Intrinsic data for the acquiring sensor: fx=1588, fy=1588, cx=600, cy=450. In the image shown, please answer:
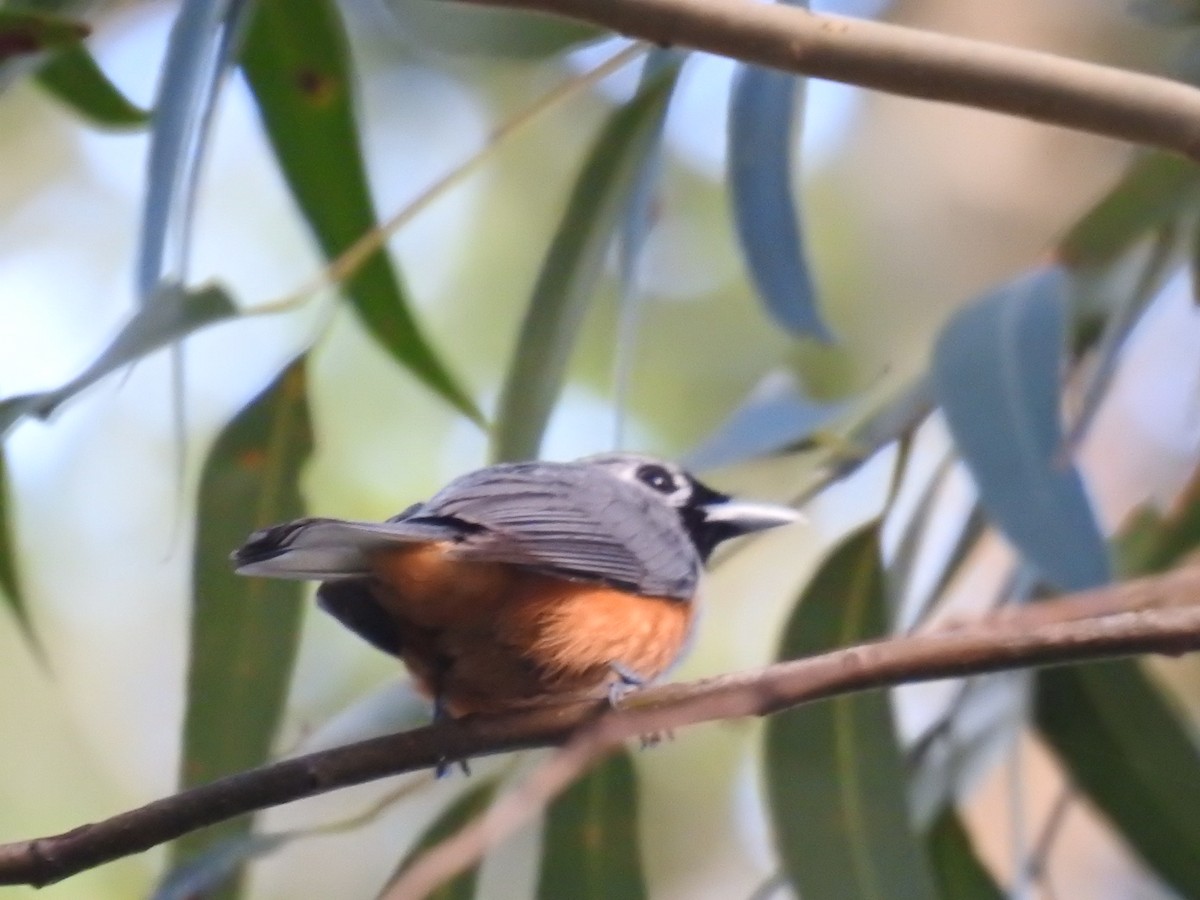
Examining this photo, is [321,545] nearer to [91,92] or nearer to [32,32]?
[32,32]

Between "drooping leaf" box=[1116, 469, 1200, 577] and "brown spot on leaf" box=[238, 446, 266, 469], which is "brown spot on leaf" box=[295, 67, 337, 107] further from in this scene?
"drooping leaf" box=[1116, 469, 1200, 577]

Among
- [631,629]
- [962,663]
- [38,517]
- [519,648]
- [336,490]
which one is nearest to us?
[962,663]

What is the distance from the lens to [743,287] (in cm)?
644

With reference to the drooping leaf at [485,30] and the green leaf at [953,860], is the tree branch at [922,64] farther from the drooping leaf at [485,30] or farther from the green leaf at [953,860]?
the green leaf at [953,860]

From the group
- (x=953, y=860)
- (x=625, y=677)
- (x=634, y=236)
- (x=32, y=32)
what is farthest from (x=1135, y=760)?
(x=32, y=32)

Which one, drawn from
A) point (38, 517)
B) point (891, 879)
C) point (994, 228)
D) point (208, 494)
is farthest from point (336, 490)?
point (891, 879)

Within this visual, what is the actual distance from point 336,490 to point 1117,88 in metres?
4.22

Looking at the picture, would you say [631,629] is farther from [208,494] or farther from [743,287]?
[743,287]

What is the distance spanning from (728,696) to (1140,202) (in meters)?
1.31

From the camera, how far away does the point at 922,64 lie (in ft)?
5.20

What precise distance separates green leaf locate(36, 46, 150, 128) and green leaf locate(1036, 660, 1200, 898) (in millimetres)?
1664

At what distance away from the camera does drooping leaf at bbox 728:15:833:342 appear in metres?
2.22

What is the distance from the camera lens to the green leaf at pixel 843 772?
2.09m

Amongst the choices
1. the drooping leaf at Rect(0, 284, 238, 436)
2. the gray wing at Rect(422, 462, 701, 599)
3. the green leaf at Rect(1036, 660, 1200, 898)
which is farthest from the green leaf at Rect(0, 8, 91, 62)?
the green leaf at Rect(1036, 660, 1200, 898)
